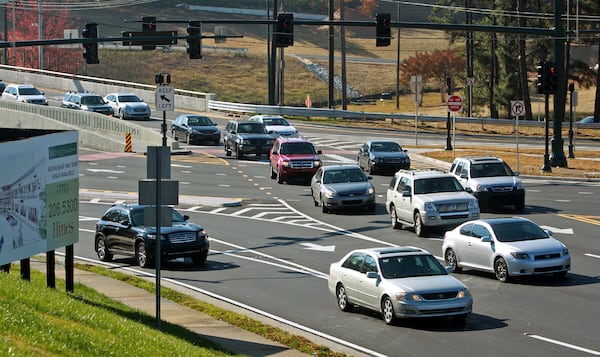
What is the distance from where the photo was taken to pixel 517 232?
25375 millimetres

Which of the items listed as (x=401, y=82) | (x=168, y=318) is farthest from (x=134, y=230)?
(x=401, y=82)

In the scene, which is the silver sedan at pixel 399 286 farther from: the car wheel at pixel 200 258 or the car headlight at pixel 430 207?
the car headlight at pixel 430 207

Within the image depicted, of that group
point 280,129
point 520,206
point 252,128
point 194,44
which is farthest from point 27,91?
point 520,206

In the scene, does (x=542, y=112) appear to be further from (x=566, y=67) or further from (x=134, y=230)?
(x=134, y=230)

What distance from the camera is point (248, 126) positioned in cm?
5712

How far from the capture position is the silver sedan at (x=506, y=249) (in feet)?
80.1

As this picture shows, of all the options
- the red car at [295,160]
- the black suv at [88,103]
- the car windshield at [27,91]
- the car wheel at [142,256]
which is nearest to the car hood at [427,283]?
the car wheel at [142,256]

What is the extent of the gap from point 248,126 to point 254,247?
25941 millimetres

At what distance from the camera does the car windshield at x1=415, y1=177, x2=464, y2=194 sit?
107 feet

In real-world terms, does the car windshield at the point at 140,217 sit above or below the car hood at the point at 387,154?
below

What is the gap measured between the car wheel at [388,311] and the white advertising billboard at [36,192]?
566 cm

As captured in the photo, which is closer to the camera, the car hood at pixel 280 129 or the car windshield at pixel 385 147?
the car windshield at pixel 385 147

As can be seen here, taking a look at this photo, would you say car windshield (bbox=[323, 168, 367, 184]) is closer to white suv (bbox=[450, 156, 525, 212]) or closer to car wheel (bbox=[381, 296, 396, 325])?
white suv (bbox=[450, 156, 525, 212])

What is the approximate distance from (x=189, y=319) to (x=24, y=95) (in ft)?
193
